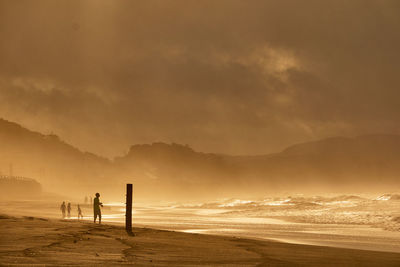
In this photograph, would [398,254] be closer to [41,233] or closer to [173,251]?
[173,251]

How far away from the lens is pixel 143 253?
13.3 metres

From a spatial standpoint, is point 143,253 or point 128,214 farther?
point 128,214

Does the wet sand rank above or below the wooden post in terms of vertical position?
below

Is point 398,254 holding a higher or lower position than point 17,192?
lower

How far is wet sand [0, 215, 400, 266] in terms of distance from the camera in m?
11.5

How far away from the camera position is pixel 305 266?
12.3m

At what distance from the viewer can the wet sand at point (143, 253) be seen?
1148 cm

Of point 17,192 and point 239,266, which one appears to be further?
point 17,192

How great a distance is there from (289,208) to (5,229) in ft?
152

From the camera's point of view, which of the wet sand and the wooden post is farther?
the wooden post

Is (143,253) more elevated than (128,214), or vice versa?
(128,214)

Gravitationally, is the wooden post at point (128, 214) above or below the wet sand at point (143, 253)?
above

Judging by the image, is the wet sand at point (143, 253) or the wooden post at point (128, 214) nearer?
the wet sand at point (143, 253)

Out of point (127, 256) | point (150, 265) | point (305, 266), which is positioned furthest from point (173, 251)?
point (305, 266)
